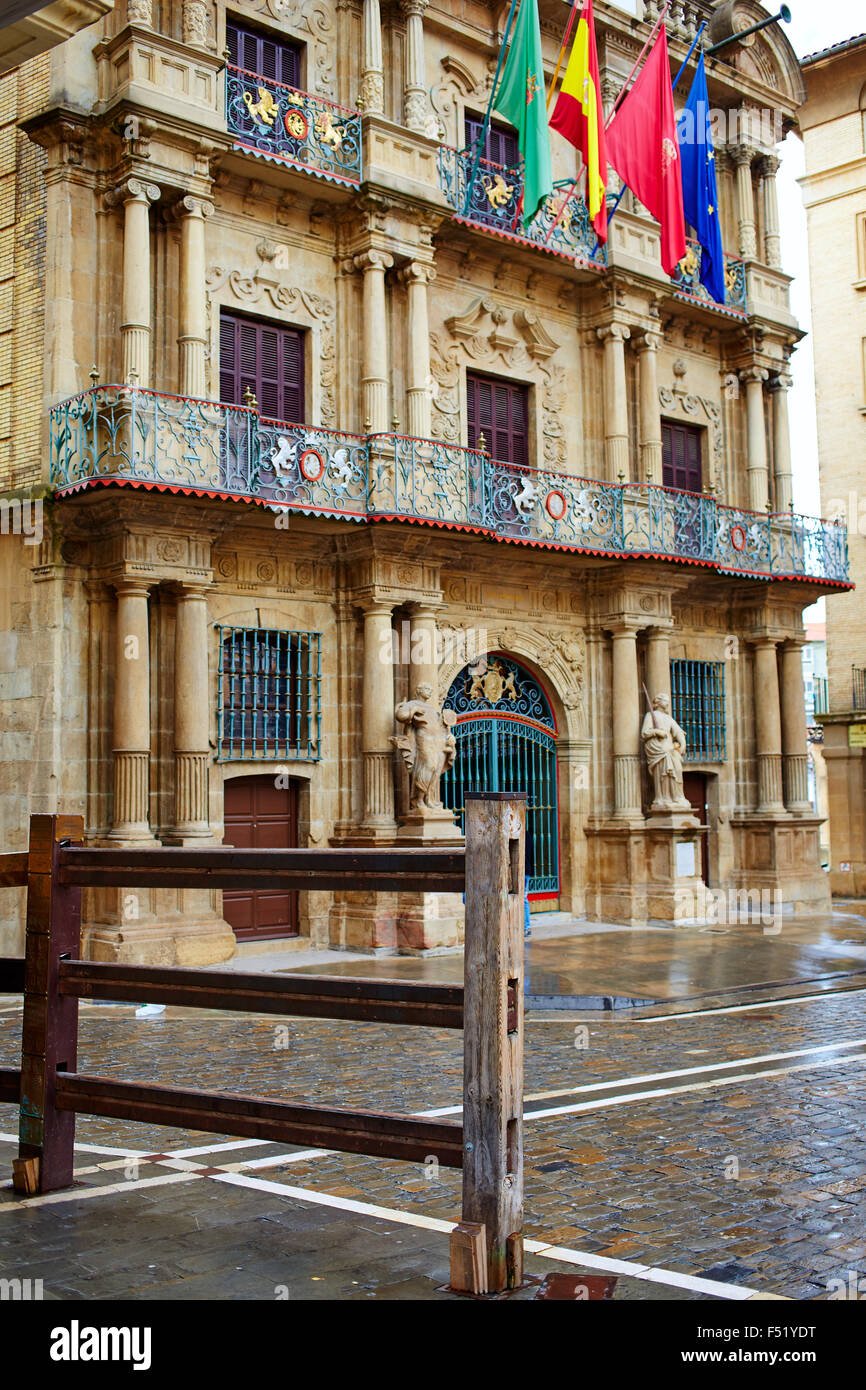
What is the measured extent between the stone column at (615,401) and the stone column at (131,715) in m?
9.47

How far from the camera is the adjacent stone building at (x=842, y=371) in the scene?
28.8 metres

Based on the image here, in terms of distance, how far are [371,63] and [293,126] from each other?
1812 mm

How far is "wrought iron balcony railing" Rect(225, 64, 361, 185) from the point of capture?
55.1 ft

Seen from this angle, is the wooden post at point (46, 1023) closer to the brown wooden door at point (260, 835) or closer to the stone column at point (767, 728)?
the brown wooden door at point (260, 835)

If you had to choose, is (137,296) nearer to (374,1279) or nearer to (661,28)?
(661,28)

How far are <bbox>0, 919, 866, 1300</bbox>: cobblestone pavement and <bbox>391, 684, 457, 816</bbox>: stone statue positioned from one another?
668cm

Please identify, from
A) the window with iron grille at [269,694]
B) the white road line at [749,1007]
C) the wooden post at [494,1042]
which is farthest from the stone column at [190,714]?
the wooden post at [494,1042]

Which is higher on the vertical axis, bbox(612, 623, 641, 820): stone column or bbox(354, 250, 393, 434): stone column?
bbox(354, 250, 393, 434): stone column

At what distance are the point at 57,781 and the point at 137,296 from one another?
19.2ft

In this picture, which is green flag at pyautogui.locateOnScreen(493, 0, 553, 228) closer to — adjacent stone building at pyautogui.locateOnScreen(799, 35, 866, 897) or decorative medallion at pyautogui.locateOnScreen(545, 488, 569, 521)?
decorative medallion at pyautogui.locateOnScreen(545, 488, 569, 521)

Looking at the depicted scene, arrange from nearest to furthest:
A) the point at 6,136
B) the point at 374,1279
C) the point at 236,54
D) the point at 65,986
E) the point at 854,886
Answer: the point at 374,1279
the point at 65,986
the point at 6,136
the point at 236,54
the point at 854,886

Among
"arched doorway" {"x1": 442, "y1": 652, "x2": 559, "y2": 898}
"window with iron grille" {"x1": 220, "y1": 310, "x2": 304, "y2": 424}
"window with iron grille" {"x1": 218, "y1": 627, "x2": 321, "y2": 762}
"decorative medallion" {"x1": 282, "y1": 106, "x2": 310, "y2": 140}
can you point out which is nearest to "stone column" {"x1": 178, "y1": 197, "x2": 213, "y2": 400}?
"window with iron grille" {"x1": 220, "y1": 310, "x2": 304, "y2": 424}

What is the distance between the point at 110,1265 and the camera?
180 inches
